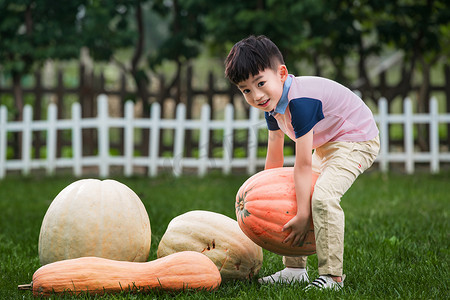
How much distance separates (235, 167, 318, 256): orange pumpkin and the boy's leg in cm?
11

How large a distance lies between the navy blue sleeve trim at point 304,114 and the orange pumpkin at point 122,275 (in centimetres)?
87

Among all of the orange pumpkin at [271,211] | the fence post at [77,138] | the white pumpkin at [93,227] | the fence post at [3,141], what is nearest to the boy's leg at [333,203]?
the orange pumpkin at [271,211]

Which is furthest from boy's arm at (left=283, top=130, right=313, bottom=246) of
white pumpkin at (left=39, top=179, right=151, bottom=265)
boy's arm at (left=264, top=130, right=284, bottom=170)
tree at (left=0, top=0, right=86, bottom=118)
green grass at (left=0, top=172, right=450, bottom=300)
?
tree at (left=0, top=0, right=86, bottom=118)

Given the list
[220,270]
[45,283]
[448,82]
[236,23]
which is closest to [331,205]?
[220,270]

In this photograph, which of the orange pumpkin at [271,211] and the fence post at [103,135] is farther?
the fence post at [103,135]

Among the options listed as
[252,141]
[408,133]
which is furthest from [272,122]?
[408,133]

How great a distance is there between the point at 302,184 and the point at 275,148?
55 centimetres

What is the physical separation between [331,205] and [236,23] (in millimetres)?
7444

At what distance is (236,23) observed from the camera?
32.3 ft

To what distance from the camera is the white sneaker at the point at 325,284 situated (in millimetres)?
2895

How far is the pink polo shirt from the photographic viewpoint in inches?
116

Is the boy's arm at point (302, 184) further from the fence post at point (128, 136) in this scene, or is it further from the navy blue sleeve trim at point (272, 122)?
the fence post at point (128, 136)

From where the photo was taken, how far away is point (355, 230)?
179 inches

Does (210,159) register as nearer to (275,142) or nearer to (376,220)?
(376,220)
